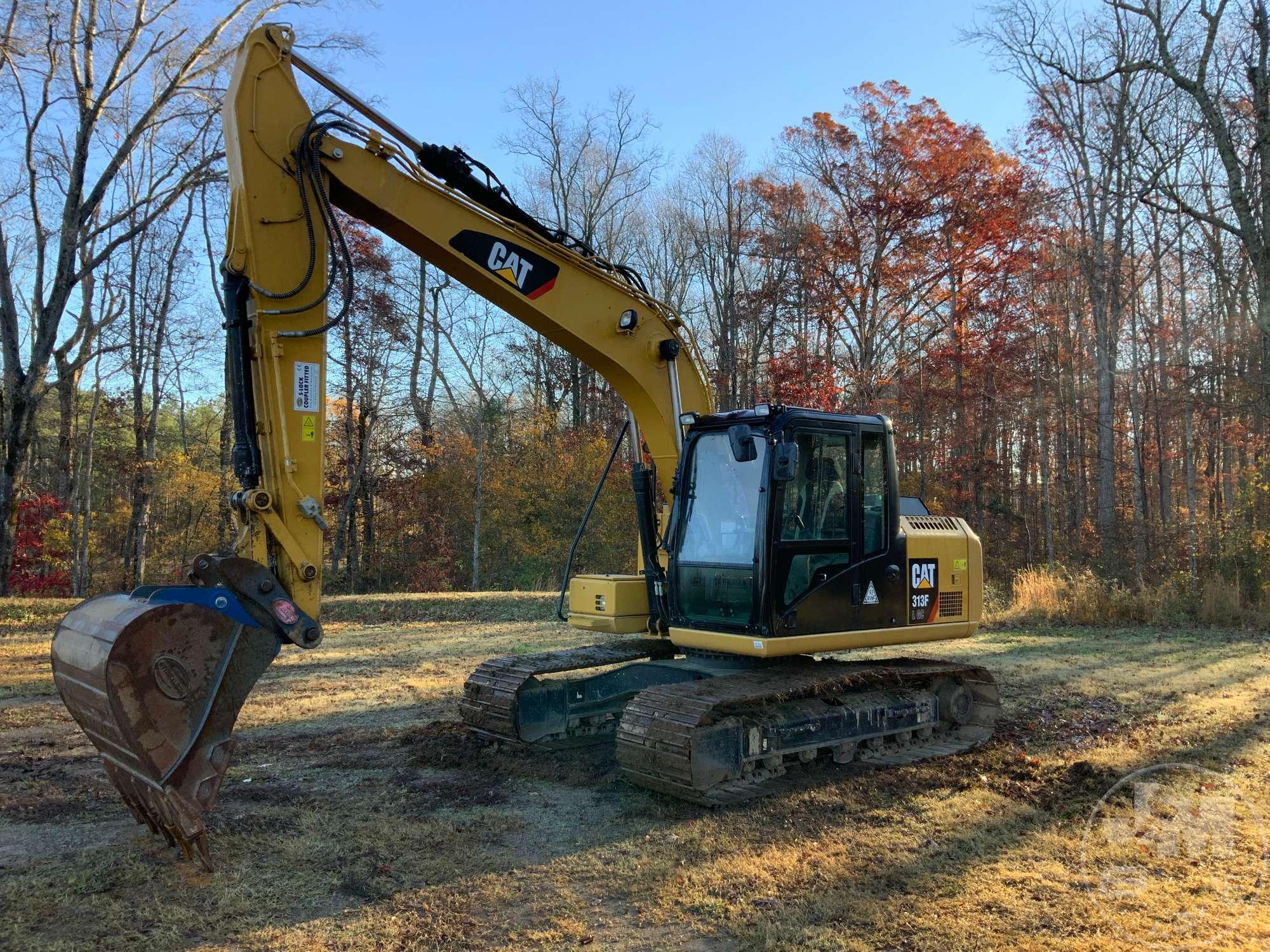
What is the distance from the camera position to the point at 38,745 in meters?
7.01

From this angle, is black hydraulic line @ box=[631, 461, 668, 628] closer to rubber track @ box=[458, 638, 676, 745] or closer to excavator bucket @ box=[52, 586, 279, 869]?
rubber track @ box=[458, 638, 676, 745]

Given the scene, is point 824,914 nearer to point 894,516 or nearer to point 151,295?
point 894,516

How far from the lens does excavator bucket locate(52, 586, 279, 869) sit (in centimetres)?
424

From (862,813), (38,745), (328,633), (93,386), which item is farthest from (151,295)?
(862,813)

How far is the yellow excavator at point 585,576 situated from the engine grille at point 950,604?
0.02m

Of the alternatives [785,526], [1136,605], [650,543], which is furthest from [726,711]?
[1136,605]

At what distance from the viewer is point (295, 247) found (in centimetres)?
542

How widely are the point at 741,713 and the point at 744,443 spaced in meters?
1.78

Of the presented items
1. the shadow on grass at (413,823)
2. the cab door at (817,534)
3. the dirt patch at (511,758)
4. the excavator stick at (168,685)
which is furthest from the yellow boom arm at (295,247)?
the cab door at (817,534)

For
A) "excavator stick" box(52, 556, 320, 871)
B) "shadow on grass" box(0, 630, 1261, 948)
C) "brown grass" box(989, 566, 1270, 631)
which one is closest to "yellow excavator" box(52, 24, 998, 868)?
"excavator stick" box(52, 556, 320, 871)

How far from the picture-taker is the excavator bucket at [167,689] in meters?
4.24

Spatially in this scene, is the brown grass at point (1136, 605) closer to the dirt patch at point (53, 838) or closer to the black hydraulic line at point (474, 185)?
the black hydraulic line at point (474, 185)

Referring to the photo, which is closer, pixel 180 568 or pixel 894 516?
pixel 894 516

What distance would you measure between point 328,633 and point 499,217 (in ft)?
31.3
